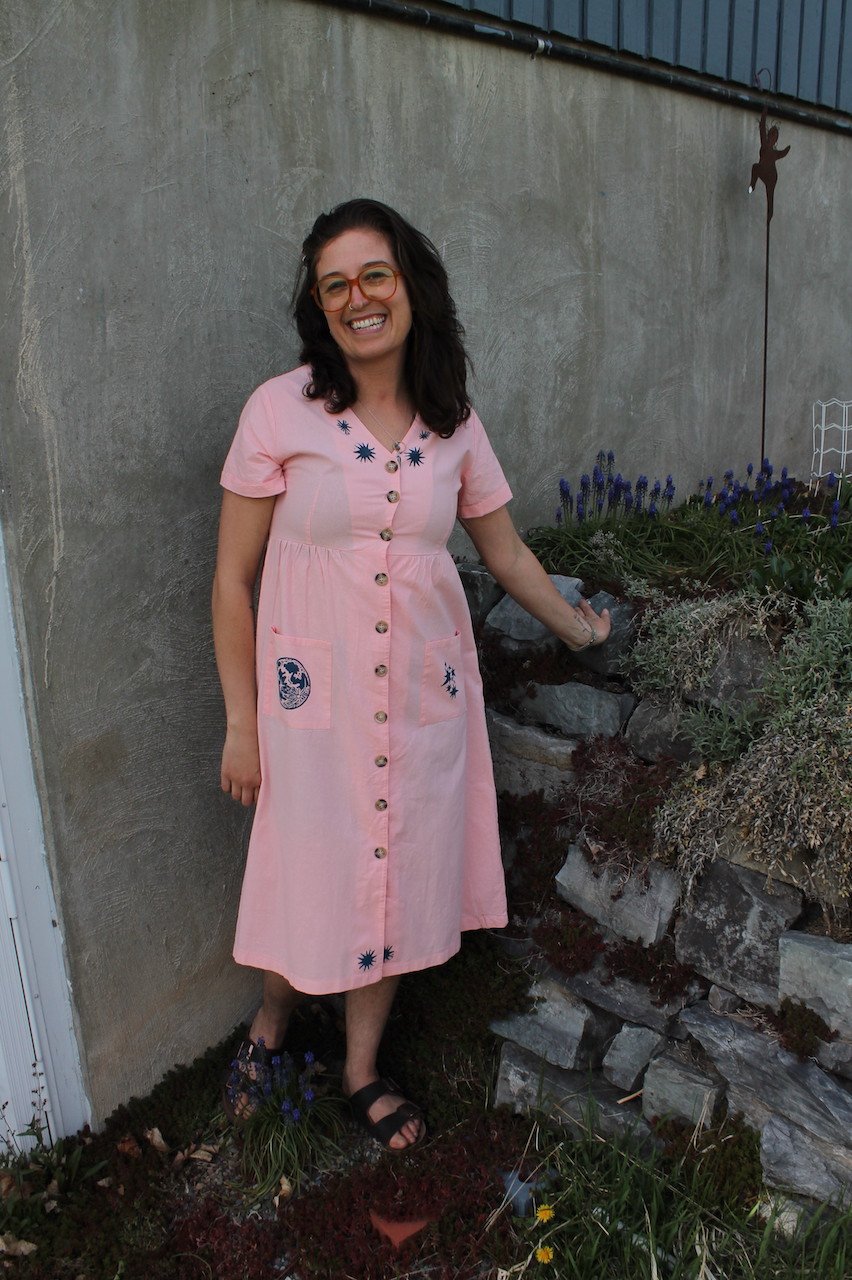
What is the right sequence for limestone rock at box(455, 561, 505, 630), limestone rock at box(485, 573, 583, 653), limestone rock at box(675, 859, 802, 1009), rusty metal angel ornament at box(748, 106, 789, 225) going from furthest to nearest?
rusty metal angel ornament at box(748, 106, 789, 225), limestone rock at box(455, 561, 505, 630), limestone rock at box(485, 573, 583, 653), limestone rock at box(675, 859, 802, 1009)

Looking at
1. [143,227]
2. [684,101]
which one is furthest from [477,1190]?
[684,101]

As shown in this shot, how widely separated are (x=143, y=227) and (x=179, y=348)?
11.7 inches

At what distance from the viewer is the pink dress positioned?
A: 232 cm

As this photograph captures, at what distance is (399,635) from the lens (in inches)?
94.5

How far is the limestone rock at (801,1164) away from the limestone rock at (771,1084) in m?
0.01

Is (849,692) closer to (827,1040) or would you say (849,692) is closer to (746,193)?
(827,1040)

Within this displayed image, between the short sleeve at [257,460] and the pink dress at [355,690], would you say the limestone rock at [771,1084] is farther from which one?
the short sleeve at [257,460]

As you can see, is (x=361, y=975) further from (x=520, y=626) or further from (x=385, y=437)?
(x=385, y=437)

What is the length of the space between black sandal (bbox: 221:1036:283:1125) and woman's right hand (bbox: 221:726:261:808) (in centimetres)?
82

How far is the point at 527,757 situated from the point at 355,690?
Result: 2.79ft

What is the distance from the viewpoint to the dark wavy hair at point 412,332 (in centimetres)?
229

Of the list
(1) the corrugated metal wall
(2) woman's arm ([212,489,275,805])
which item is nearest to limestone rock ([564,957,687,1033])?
(2) woman's arm ([212,489,275,805])

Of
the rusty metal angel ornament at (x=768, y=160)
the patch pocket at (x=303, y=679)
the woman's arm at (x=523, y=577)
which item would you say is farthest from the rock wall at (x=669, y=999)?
the rusty metal angel ornament at (x=768, y=160)

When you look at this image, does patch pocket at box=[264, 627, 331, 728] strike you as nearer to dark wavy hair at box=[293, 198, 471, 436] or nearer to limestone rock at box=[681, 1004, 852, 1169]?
dark wavy hair at box=[293, 198, 471, 436]
